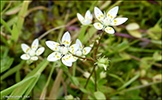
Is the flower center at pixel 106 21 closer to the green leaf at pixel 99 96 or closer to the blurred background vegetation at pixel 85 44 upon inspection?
the blurred background vegetation at pixel 85 44

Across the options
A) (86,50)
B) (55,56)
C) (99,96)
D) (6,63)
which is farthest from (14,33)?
(99,96)

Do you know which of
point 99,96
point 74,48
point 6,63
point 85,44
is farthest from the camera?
point 85,44

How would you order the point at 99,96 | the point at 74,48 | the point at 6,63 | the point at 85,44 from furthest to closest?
the point at 85,44 → the point at 6,63 → the point at 99,96 → the point at 74,48

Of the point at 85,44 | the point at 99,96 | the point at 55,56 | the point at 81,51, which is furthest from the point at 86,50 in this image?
the point at 85,44

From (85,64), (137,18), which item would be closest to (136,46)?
(137,18)

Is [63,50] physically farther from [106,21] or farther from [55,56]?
[106,21]

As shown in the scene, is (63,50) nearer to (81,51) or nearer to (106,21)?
(81,51)

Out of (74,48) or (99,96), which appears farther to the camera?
(99,96)

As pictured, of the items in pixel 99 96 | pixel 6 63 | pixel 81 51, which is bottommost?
pixel 99 96

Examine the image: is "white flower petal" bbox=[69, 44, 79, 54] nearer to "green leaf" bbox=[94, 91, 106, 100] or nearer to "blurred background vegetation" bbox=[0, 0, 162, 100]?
"blurred background vegetation" bbox=[0, 0, 162, 100]

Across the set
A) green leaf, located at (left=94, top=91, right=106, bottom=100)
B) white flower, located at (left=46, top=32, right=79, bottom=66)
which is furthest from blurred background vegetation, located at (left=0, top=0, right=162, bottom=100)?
white flower, located at (left=46, top=32, right=79, bottom=66)

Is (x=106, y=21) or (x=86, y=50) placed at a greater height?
(x=106, y=21)
